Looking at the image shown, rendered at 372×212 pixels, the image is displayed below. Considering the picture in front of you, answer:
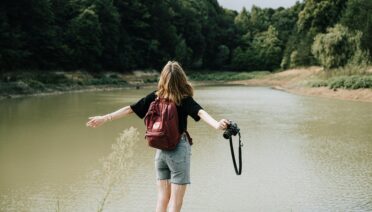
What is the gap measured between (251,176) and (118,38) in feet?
205

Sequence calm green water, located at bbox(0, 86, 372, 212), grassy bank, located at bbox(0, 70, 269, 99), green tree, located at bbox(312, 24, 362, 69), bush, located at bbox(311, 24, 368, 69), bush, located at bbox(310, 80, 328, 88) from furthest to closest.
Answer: green tree, located at bbox(312, 24, 362, 69)
bush, located at bbox(311, 24, 368, 69)
grassy bank, located at bbox(0, 70, 269, 99)
bush, located at bbox(310, 80, 328, 88)
calm green water, located at bbox(0, 86, 372, 212)

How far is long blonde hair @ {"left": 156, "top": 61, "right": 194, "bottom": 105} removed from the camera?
4.77 meters

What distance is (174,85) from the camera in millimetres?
4770

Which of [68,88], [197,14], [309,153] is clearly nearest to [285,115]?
[309,153]

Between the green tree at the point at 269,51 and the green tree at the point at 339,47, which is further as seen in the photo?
the green tree at the point at 269,51

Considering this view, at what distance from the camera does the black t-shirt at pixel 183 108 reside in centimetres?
475

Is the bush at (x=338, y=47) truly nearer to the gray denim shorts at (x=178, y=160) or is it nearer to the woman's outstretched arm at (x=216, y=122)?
the gray denim shorts at (x=178, y=160)

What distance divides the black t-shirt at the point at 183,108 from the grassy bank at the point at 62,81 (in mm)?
34169

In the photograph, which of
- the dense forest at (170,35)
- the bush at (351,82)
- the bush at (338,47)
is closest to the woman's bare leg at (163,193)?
the bush at (351,82)

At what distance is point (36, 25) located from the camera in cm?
5500

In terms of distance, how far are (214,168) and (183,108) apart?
709 cm

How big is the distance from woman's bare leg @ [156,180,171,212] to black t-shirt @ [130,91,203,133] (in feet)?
1.67

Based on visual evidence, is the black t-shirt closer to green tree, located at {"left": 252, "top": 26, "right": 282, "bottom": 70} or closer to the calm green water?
the calm green water

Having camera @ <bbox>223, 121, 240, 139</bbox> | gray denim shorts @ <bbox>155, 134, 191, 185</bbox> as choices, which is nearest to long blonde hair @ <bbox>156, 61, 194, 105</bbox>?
gray denim shorts @ <bbox>155, 134, 191, 185</bbox>
